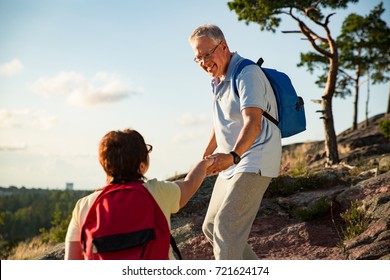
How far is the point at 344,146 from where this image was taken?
17578 mm

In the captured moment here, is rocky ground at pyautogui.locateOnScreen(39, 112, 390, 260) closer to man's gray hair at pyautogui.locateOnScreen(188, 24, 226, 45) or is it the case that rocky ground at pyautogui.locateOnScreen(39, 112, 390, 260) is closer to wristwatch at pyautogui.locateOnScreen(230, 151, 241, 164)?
wristwatch at pyautogui.locateOnScreen(230, 151, 241, 164)

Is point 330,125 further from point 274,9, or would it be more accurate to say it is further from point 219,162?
point 219,162

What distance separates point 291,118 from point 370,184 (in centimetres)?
362

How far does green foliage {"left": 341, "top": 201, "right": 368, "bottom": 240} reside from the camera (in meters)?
6.07

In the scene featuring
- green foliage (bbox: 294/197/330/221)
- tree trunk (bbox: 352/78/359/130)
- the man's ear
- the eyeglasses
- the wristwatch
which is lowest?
green foliage (bbox: 294/197/330/221)

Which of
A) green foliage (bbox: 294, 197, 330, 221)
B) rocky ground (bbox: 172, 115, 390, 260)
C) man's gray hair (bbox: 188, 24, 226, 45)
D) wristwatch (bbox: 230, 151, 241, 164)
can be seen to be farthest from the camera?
green foliage (bbox: 294, 197, 330, 221)

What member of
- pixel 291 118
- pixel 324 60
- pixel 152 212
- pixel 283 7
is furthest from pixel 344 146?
pixel 152 212

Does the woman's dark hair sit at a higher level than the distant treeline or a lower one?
lower

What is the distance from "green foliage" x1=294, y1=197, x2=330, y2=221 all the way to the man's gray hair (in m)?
3.68

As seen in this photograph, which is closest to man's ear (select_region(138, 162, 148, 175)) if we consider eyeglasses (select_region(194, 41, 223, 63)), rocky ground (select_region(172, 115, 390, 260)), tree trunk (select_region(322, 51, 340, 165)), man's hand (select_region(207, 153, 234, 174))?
man's hand (select_region(207, 153, 234, 174))

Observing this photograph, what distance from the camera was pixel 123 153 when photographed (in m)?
2.60

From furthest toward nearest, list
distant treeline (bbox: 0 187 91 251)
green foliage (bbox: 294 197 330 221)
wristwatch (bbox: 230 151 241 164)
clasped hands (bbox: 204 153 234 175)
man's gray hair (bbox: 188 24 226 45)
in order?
distant treeline (bbox: 0 187 91 251) < green foliage (bbox: 294 197 330 221) < man's gray hair (bbox: 188 24 226 45) < wristwatch (bbox: 230 151 241 164) < clasped hands (bbox: 204 153 234 175)

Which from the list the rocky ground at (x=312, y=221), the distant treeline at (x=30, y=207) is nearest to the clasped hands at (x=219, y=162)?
the rocky ground at (x=312, y=221)
